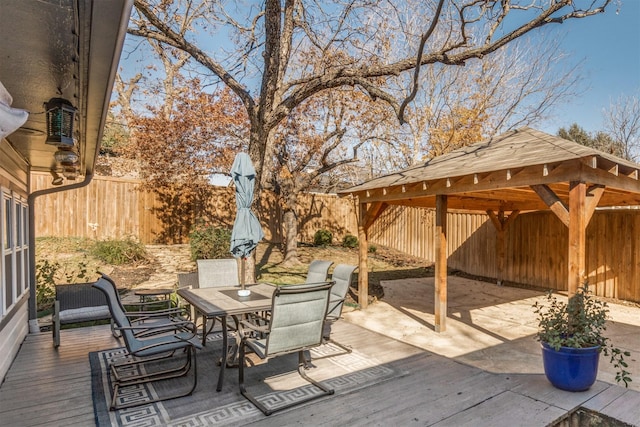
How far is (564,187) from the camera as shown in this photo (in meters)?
6.05

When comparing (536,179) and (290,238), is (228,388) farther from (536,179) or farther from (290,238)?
(290,238)

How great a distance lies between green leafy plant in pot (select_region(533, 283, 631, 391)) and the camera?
351cm

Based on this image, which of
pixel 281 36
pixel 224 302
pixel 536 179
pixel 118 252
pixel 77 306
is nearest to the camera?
pixel 224 302

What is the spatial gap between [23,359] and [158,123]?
7.02m

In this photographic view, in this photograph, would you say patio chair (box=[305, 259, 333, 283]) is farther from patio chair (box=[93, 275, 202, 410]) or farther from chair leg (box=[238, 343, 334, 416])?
patio chair (box=[93, 275, 202, 410])

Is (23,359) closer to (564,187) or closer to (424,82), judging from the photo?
(564,187)

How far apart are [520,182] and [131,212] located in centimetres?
1070

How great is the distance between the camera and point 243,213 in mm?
4805

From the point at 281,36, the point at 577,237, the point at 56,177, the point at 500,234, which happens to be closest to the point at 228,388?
the point at 577,237

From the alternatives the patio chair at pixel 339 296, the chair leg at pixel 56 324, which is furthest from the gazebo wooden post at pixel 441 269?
the chair leg at pixel 56 324

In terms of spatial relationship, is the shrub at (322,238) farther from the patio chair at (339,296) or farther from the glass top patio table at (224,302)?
the glass top patio table at (224,302)

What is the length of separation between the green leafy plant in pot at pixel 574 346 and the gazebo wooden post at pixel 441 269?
1978mm

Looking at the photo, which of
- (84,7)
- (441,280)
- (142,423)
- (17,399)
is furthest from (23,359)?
(441,280)

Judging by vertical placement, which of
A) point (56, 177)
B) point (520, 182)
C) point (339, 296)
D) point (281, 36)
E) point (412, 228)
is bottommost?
point (339, 296)
